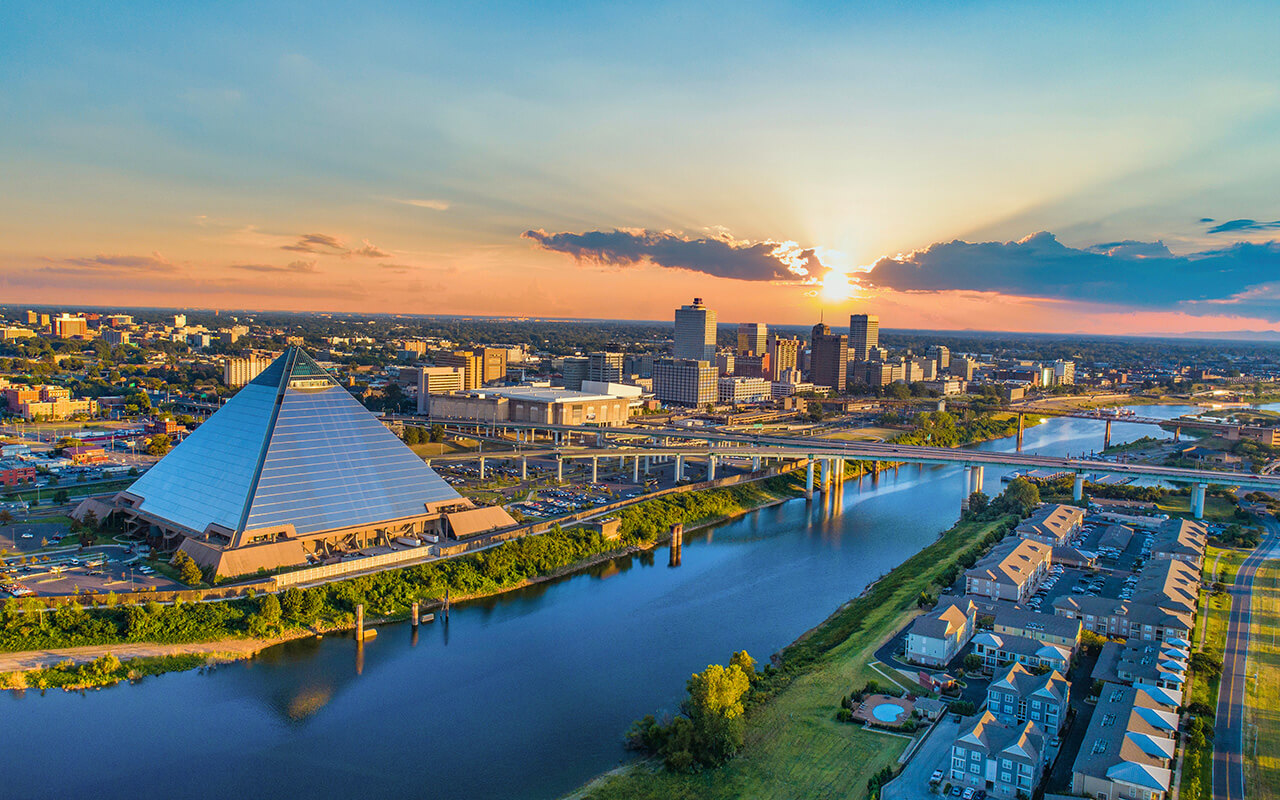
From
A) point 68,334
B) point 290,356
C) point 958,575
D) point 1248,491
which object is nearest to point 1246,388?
point 1248,491

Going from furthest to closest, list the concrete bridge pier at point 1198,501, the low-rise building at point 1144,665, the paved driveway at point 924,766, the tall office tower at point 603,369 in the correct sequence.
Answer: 1. the tall office tower at point 603,369
2. the concrete bridge pier at point 1198,501
3. the low-rise building at point 1144,665
4. the paved driveway at point 924,766

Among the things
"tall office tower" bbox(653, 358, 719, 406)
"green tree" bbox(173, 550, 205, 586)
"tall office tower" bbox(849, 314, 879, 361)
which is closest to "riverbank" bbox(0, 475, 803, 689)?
"green tree" bbox(173, 550, 205, 586)

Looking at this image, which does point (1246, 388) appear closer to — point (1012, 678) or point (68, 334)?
point (1012, 678)

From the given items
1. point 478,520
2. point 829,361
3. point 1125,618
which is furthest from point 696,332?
point 1125,618

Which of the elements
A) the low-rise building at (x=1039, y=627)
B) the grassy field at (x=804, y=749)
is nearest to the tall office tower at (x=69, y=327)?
the grassy field at (x=804, y=749)

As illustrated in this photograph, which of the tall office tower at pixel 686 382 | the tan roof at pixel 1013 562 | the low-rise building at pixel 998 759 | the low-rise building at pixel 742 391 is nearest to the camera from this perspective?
the low-rise building at pixel 998 759

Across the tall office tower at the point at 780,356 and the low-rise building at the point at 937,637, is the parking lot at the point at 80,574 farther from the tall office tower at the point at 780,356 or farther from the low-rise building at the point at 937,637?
the tall office tower at the point at 780,356

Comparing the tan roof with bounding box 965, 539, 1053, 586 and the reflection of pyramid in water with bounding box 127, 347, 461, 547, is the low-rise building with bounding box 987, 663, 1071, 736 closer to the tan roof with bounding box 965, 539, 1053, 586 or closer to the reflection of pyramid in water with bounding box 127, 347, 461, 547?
the tan roof with bounding box 965, 539, 1053, 586
